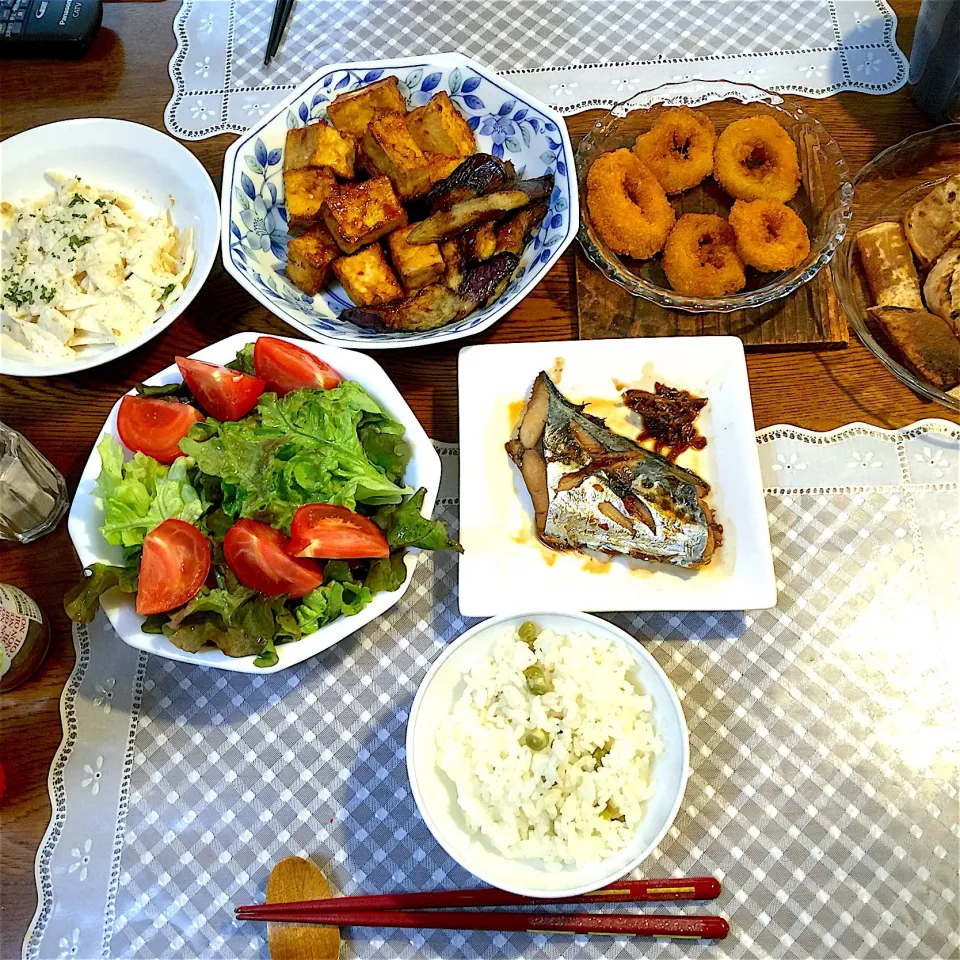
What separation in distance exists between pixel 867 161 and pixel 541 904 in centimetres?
195

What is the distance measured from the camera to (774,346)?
1.89m

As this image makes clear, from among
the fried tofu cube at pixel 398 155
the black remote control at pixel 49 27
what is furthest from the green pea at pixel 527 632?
the black remote control at pixel 49 27

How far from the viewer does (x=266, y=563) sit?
1.45 meters

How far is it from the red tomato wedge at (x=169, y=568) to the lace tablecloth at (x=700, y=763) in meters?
0.33

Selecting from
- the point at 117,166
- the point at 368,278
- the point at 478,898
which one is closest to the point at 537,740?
the point at 478,898

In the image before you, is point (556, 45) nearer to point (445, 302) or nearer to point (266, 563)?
point (445, 302)

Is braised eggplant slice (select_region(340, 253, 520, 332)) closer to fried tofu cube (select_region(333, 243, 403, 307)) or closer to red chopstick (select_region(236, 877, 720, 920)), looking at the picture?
fried tofu cube (select_region(333, 243, 403, 307))

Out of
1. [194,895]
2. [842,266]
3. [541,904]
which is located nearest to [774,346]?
[842,266]

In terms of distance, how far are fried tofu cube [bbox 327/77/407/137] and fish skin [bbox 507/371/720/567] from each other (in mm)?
891

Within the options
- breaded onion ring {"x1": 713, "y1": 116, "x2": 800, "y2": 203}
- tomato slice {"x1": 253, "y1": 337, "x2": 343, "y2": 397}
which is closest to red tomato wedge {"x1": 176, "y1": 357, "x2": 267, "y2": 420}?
tomato slice {"x1": 253, "y1": 337, "x2": 343, "y2": 397}

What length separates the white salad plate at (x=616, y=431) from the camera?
1.61 meters

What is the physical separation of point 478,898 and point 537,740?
34 cm

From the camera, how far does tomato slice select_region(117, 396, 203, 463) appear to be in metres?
1.62

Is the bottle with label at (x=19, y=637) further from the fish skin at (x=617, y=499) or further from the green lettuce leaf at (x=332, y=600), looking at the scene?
the fish skin at (x=617, y=499)
